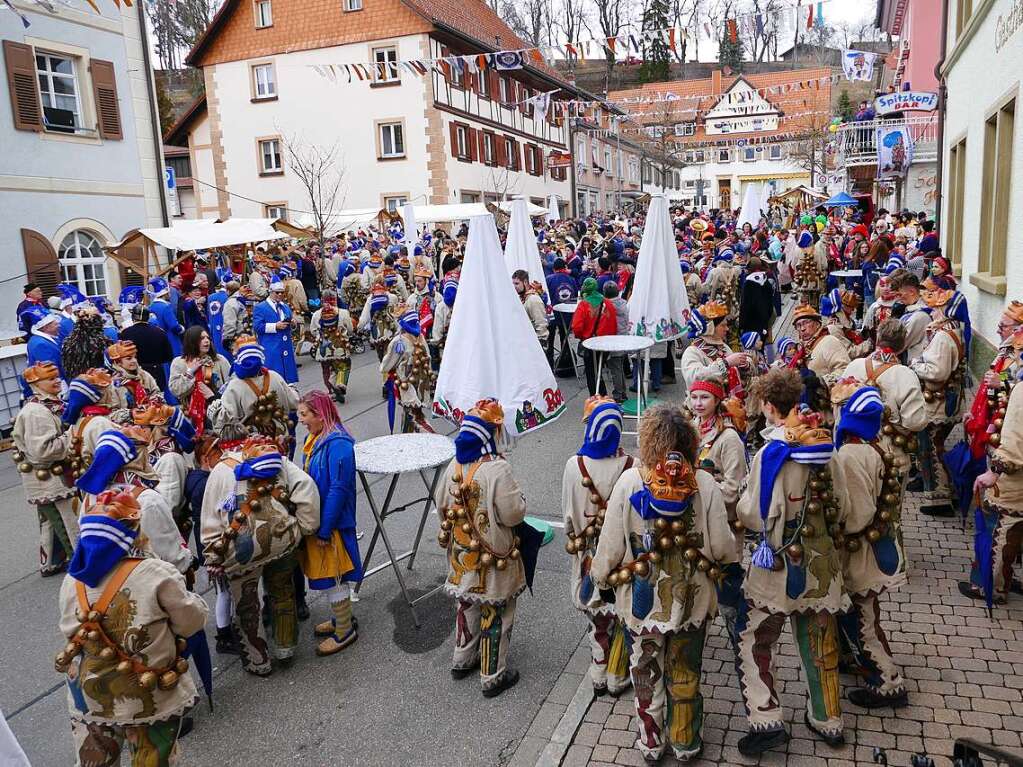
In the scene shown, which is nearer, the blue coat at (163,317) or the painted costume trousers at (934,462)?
the painted costume trousers at (934,462)

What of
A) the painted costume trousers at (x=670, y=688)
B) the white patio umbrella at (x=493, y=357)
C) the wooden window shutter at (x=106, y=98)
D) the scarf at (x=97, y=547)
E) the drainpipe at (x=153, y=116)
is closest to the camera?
the scarf at (x=97, y=547)

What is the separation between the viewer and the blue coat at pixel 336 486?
4.83 metres

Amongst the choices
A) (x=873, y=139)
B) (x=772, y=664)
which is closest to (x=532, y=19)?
(x=873, y=139)

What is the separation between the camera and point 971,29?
11.2m

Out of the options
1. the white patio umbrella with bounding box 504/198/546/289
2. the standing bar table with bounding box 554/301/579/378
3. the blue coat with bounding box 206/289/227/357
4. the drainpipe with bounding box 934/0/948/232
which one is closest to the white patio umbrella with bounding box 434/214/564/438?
the standing bar table with bounding box 554/301/579/378

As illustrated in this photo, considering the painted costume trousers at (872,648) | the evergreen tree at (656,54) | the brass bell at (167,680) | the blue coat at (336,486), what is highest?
the evergreen tree at (656,54)

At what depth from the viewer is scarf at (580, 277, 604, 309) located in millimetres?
10539

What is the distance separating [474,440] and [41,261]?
15675mm

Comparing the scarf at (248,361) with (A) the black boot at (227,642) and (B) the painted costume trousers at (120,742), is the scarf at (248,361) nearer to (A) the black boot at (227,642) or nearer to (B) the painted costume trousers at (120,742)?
(A) the black boot at (227,642)

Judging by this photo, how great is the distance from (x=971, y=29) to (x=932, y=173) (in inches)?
741

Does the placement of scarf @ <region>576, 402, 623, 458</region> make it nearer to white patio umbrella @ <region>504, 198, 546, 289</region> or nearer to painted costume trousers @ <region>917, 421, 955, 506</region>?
painted costume trousers @ <region>917, 421, 955, 506</region>

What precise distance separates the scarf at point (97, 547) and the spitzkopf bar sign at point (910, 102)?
802 inches

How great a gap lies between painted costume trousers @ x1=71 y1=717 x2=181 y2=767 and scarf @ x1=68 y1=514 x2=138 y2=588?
69cm

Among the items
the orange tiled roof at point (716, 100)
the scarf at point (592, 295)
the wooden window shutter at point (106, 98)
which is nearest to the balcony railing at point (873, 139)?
the scarf at point (592, 295)
